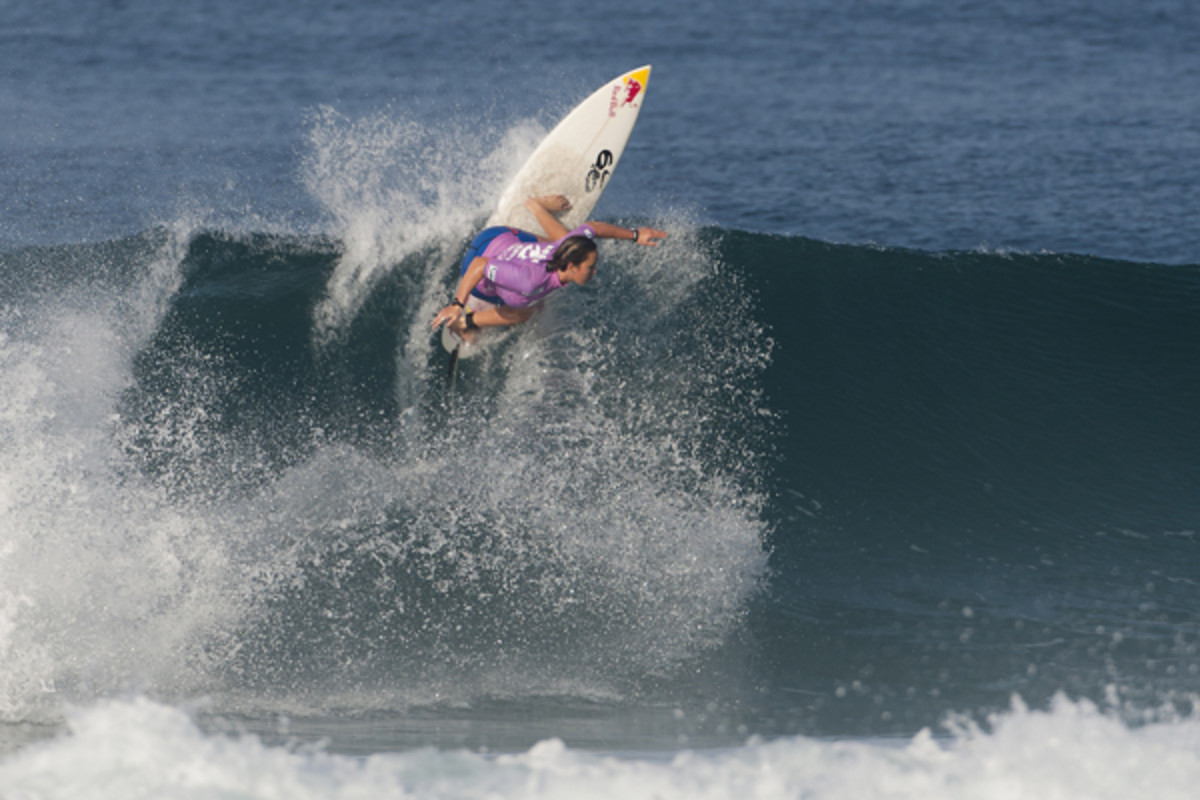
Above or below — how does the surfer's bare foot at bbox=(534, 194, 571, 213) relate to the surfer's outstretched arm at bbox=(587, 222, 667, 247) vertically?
above

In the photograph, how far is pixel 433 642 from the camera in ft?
18.4

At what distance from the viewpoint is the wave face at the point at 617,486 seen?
545 cm

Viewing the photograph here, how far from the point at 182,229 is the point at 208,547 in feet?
12.7

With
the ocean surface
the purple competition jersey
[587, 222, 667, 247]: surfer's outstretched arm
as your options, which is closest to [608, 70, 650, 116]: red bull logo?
the ocean surface

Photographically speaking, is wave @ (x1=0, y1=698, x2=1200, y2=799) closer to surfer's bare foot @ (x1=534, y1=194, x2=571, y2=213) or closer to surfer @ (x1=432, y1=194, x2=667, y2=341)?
surfer @ (x1=432, y1=194, x2=667, y2=341)

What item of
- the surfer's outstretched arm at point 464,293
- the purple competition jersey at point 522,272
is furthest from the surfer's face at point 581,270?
the surfer's outstretched arm at point 464,293

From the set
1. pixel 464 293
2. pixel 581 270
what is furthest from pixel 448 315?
pixel 581 270

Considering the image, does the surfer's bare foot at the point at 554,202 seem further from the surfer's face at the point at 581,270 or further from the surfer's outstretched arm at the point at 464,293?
the surfer's face at the point at 581,270

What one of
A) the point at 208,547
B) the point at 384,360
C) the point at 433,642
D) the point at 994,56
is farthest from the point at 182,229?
the point at 994,56

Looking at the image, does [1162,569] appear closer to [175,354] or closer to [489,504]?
[489,504]

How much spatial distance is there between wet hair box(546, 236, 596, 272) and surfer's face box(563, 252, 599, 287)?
0.02 m

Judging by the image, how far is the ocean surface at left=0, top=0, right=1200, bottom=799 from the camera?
500 centimetres

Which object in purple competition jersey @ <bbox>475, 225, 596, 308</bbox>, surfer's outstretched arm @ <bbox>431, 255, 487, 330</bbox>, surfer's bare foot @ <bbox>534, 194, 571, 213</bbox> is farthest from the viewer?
surfer's bare foot @ <bbox>534, 194, 571, 213</bbox>

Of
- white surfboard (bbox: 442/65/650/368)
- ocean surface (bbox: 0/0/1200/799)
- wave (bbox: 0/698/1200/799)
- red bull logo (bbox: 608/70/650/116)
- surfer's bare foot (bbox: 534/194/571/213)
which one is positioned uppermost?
red bull logo (bbox: 608/70/650/116)
